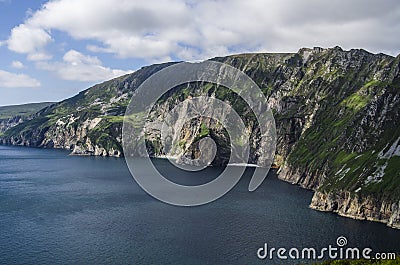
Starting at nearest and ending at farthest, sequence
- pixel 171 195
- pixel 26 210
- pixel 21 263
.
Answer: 1. pixel 21 263
2. pixel 26 210
3. pixel 171 195

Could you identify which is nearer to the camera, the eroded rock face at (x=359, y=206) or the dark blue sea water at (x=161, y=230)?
the dark blue sea water at (x=161, y=230)

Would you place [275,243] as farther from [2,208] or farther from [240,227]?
[2,208]

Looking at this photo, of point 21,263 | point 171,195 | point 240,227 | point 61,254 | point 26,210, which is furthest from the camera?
point 171,195

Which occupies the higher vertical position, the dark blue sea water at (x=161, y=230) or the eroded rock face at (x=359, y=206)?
the eroded rock face at (x=359, y=206)

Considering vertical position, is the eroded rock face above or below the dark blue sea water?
above

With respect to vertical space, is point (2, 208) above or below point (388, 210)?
below

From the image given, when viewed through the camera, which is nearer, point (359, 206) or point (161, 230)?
point (161, 230)

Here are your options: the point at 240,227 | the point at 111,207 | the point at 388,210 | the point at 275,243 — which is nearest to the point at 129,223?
the point at 111,207

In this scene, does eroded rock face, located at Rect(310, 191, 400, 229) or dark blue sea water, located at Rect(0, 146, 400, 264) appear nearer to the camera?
dark blue sea water, located at Rect(0, 146, 400, 264)
